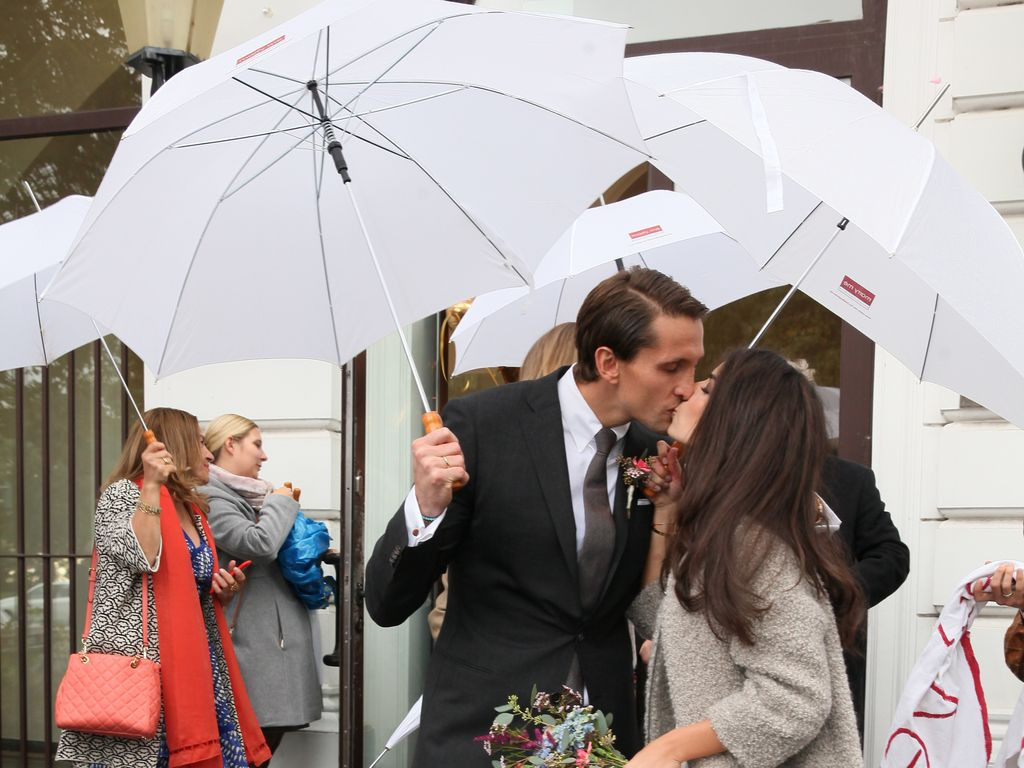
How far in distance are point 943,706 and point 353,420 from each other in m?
3.05

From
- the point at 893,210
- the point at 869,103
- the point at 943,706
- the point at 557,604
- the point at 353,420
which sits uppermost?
the point at 869,103

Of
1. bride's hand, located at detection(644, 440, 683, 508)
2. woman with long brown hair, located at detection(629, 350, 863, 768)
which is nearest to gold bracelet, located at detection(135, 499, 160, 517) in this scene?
bride's hand, located at detection(644, 440, 683, 508)

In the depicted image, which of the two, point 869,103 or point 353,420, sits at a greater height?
point 869,103

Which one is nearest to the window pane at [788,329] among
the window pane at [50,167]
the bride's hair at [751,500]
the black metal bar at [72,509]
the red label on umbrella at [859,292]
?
the red label on umbrella at [859,292]

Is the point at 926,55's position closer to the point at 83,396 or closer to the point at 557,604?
the point at 557,604

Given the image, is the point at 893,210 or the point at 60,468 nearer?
the point at 893,210

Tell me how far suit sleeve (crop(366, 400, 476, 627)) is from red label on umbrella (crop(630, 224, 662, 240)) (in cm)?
163

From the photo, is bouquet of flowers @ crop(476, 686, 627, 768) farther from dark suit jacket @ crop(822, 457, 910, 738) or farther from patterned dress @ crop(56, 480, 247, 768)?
patterned dress @ crop(56, 480, 247, 768)

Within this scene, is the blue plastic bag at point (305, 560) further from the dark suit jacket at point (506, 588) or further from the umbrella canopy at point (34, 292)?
the dark suit jacket at point (506, 588)

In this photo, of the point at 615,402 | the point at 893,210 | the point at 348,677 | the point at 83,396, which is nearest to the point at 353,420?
the point at 348,677

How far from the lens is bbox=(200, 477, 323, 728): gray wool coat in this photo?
5.61m

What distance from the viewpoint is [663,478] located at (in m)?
3.17

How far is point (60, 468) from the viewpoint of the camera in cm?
759

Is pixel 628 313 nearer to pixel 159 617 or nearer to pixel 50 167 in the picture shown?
pixel 159 617
